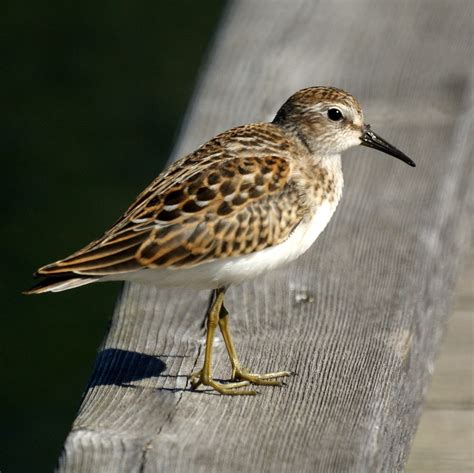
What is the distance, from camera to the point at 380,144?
4.71 metres

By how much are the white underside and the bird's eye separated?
65 cm

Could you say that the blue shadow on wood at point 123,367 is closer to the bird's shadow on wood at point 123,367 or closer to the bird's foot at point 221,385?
the bird's shadow on wood at point 123,367

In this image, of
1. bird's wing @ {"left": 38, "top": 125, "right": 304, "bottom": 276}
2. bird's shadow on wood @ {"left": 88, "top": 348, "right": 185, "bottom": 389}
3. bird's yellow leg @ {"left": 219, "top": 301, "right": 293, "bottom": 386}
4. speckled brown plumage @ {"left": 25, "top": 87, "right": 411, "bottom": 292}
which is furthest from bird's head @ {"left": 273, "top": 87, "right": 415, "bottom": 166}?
bird's shadow on wood @ {"left": 88, "top": 348, "right": 185, "bottom": 389}

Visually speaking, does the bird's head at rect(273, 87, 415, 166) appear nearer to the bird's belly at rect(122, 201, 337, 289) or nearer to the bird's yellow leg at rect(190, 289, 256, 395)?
the bird's belly at rect(122, 201, 337, 289)

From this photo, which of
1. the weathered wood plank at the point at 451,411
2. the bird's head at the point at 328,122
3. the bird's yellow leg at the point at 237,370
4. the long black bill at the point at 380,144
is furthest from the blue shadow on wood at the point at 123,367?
the long black bill at the point at 380,144

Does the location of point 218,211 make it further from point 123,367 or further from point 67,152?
point 67,152

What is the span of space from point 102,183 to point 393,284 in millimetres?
6734

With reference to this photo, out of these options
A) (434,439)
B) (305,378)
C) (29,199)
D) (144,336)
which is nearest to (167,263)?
(144,336)

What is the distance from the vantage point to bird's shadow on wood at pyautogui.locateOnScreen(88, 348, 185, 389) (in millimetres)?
3584

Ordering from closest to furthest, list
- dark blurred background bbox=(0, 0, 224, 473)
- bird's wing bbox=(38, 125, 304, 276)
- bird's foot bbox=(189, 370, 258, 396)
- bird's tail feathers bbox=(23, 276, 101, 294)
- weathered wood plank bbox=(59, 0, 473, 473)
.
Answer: weathered wood plank bbox=(59, 0, 473, 473) < bird's foot bbox=(189, 370, 258, 396) < bird's tail feathers bbox=(23, 276, 101, 294) < bird's wing bbox=(38, 125, 304, 276) < dark blurred background bbox=(0, 0, 224, 473)

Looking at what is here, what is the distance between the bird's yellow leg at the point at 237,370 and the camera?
11.8 feet

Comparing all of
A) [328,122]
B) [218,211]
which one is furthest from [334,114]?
[218,211]

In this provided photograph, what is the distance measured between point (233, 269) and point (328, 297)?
14.0 inches

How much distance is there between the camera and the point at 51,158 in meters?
10.8
